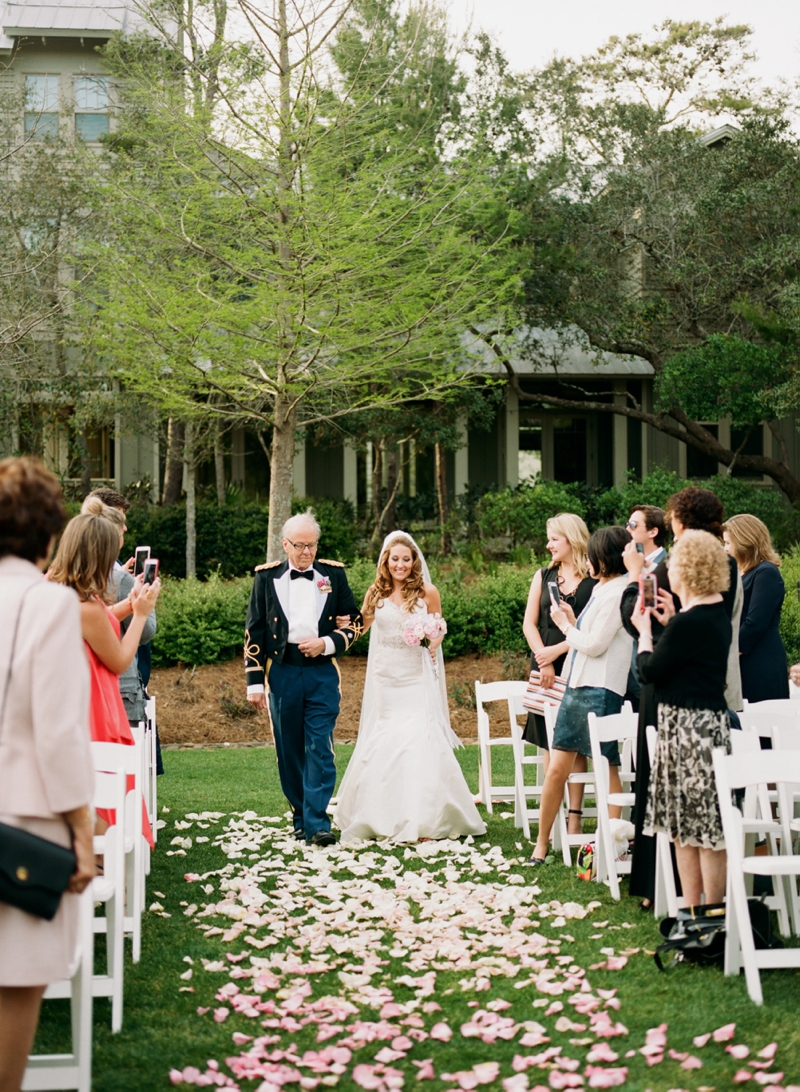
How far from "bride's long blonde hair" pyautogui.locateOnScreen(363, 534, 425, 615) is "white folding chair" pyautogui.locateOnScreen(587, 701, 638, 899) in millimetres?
1950

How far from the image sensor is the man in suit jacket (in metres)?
7.50

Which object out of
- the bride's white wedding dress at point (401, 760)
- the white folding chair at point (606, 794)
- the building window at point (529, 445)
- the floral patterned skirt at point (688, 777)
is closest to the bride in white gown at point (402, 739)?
the bride's white wedding dress at point (401, 760)

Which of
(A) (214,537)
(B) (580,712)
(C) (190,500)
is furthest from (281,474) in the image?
(B) (580,712)

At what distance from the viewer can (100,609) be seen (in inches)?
194

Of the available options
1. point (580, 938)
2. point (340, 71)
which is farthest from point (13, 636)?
point (340, 71)

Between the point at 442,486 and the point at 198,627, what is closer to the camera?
the point at 198,627

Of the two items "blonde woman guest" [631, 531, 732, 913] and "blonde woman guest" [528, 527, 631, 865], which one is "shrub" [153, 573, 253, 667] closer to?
"blonde woman guest" [528, 527, 631, 865]

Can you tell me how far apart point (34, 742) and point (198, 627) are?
1161 centimetres

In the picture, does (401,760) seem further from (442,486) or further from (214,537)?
(442,486)

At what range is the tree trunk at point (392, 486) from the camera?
21750 mm

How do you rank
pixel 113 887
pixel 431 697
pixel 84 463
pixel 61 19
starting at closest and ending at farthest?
1. pixel 113 887
2. pixel 431 697
3. pixel 84 463
4. pixel 61 19

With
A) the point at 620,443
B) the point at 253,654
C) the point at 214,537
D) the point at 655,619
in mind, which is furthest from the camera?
the point at 620,443

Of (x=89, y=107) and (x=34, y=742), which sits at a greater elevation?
(x=89, y=107)

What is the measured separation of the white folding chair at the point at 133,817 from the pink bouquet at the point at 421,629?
277 cm
